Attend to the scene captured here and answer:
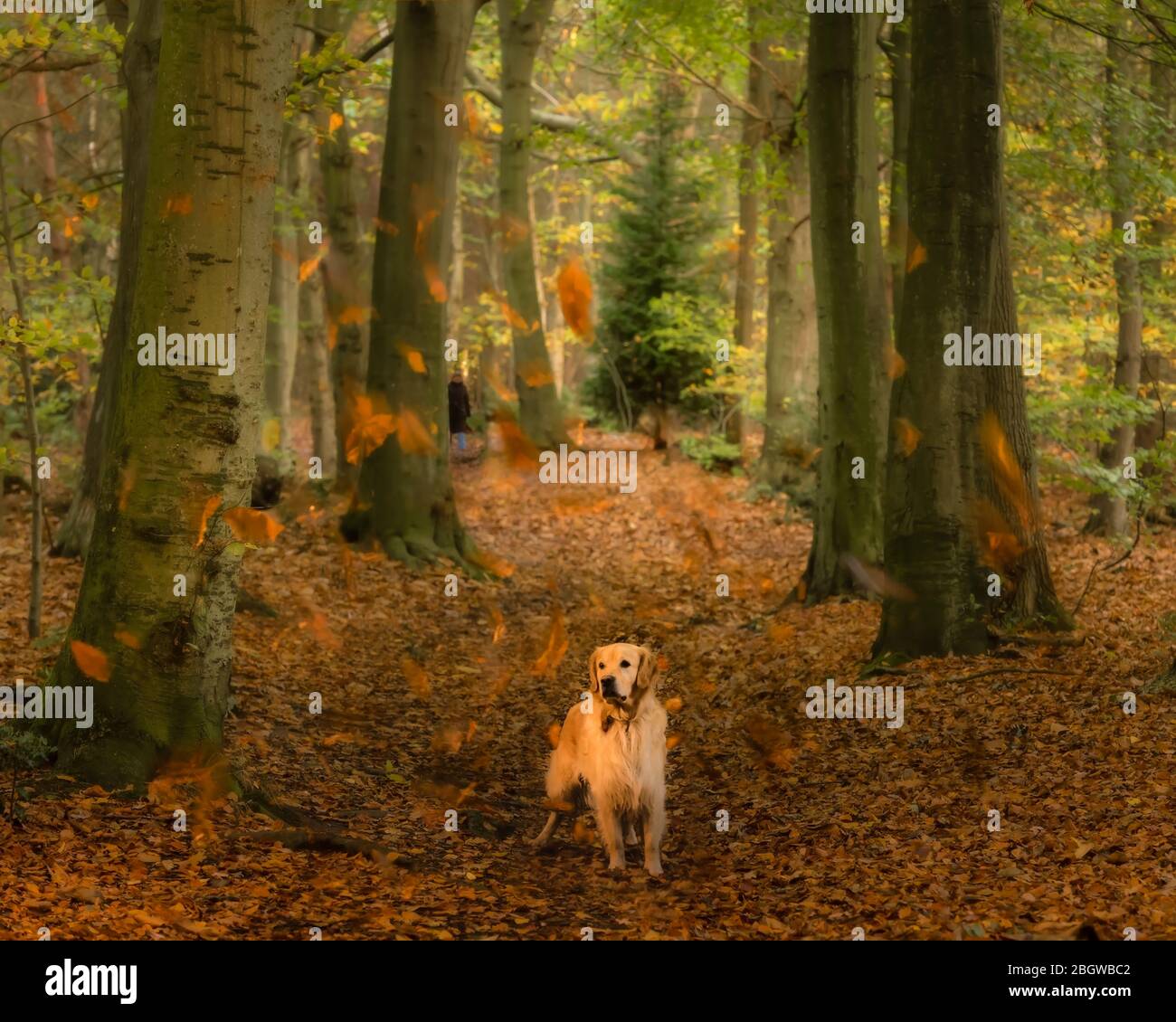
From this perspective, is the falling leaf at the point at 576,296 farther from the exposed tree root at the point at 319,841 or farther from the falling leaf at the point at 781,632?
the exposed tree root at the point at 319,841

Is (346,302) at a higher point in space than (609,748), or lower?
higher

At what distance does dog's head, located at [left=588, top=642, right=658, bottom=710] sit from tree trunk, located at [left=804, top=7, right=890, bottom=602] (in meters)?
7.56

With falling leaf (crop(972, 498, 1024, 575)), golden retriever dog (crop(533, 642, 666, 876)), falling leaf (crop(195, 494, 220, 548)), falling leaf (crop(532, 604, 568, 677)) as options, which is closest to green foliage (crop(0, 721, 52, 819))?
falling leaf (crop(195, 494, 220, 548))

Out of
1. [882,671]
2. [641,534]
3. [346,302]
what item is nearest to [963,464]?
[882,671]

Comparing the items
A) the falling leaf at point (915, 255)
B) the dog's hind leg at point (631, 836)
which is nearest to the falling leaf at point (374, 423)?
the falling leaf at point (915, 255)

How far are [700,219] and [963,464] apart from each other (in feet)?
55.2

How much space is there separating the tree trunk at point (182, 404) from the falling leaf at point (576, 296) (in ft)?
67.9

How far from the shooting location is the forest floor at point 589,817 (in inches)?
234

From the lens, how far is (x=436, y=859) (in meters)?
7.00

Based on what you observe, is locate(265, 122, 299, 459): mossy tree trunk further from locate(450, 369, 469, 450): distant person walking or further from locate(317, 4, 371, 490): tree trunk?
locate(317, 4, 371, 490): tree trunk

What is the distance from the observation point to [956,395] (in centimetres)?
1038

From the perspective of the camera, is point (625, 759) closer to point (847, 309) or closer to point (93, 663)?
point (93, 663)

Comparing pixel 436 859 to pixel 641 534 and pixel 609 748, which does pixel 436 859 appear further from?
pixel 641 534

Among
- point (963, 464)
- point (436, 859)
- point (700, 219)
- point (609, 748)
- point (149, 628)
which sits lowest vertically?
point (436, 859)
